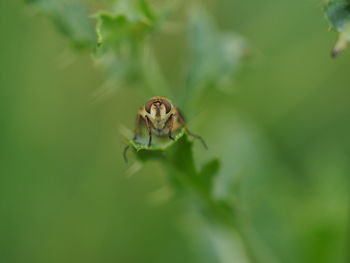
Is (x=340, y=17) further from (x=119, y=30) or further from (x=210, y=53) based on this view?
(x=210, y=53)

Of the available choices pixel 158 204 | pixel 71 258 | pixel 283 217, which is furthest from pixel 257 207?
pixel 71 258

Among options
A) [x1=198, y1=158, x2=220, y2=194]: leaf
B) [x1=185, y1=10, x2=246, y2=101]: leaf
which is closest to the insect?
[x1=198, y1=158, x2=220, y2=194]: leaf

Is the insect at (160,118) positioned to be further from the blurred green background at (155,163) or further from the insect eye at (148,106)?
the blurred green background at (155,163)

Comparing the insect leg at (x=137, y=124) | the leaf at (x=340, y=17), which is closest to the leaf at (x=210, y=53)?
the insect leg at (x=137, y=124)

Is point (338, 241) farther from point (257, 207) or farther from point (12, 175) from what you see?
point (12, 175)

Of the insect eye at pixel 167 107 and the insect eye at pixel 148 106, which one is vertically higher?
the insect eye at pixel 148 106

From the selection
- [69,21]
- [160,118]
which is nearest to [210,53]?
[69,21]

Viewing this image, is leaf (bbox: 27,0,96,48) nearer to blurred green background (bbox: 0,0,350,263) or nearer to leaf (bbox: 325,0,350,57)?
blurred green background (bbox: 0,0,350,263)
